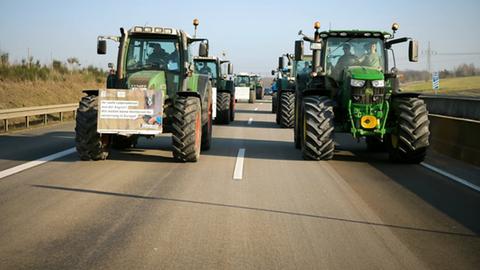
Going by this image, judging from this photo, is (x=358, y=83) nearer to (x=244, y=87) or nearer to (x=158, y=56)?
(x=158, y=56)

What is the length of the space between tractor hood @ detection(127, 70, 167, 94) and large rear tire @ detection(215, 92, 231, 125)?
1021 centimetres

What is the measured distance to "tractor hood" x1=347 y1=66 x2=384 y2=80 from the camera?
41.0 feet

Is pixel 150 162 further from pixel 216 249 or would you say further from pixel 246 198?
pixel 216 249

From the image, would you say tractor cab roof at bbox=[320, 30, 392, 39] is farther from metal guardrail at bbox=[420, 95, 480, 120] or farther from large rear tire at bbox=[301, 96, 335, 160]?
metal guardrail at bbox=[420, 95, 480, 120]

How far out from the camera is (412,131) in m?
12.1

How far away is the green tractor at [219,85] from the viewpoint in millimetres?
23016

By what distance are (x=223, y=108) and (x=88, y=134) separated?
11.7m

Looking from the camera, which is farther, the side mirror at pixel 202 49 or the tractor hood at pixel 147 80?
the side mirror at pixel 202 49

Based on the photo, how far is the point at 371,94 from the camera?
1246 centimetres

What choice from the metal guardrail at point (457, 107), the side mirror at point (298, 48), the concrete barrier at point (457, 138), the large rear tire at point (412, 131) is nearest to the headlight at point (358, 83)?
the large rear tire at point (412, 131)

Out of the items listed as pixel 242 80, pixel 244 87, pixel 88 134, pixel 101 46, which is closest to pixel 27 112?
pixel 101 46

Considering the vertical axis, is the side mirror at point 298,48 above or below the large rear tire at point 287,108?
above

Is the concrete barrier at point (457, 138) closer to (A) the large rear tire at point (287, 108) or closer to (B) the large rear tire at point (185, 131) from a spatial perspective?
(B) the large rear tire at point (185, 131)

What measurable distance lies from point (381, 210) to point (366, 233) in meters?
1.29
